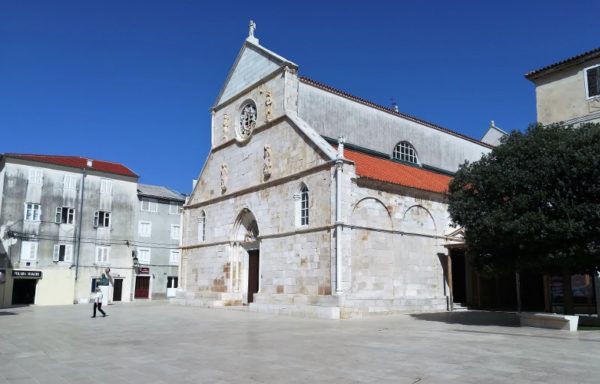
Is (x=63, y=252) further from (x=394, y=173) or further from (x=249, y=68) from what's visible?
(x=394, y=173)

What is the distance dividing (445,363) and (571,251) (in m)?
7.53

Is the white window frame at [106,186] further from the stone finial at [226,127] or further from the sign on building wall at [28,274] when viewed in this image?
the stone finial at [226,127]

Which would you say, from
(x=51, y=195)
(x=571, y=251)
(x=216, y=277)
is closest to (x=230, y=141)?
(x=216, y=277)

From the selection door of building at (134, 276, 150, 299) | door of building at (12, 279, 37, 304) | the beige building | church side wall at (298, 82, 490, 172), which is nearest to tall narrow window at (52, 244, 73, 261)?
door of building at (12, 279, 37, 304)

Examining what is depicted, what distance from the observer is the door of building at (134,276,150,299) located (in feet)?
145

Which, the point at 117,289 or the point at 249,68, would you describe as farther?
the point at 117,289

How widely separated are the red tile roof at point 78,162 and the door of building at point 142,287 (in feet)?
29.9

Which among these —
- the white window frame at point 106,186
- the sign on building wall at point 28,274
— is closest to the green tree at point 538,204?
the sign on building wall at point 28,274

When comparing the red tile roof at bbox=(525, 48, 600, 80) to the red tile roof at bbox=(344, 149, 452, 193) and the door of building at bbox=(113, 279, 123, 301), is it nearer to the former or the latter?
the red tile roof at bbox=(344, 149, 452, 193)

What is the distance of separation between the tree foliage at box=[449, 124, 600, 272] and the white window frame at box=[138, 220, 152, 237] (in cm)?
3370

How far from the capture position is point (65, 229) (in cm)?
4016

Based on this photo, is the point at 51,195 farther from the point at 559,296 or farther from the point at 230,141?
the point at 559,296

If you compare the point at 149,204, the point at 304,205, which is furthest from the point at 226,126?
the point at 149,204

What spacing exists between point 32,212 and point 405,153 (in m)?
28.2
